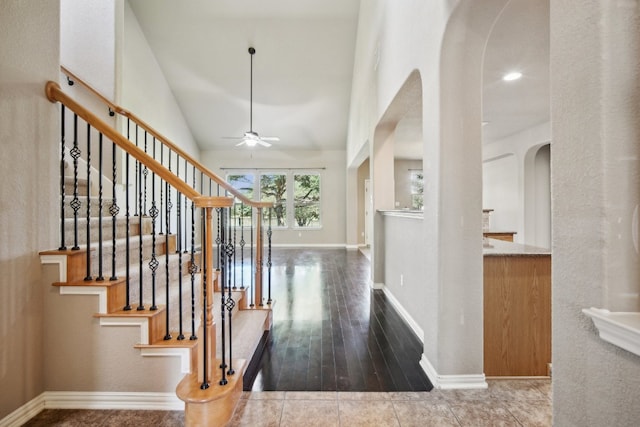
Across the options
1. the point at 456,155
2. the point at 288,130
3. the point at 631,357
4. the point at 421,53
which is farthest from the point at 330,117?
the point at 631,357

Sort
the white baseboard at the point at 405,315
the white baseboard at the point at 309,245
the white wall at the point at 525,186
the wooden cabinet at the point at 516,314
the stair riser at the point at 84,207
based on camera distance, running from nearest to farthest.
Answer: the wooden cabinet at the point at 516,314 < the stair riser at the point at 84,207 < the white baseboard at the point at 405,315 < the white wall at the point at 525,186 < the white baseboard at the point at 309,245

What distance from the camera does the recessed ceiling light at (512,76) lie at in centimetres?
337

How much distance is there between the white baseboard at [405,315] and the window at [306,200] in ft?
17.6

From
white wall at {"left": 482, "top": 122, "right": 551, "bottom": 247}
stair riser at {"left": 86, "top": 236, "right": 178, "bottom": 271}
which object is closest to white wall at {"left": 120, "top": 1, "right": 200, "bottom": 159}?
stair riser at {"left": 86, "top": 236, "right": 178, "bottom": 271}

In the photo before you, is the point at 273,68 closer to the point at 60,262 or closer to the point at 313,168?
the point at 313,168

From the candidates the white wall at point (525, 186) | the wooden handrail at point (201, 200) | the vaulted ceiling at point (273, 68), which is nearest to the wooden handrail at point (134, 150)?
the wooden handrail at point (201, 200)

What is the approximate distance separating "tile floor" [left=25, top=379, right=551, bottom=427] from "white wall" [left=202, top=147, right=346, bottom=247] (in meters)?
7.26

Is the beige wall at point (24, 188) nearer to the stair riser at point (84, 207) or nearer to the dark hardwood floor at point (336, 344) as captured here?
the stair riser at point (84, 207)

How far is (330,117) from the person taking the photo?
25.7ft

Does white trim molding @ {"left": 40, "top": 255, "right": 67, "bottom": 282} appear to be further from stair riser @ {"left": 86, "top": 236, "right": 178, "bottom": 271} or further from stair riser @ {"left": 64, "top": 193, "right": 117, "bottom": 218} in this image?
stair riser @ {"left": 64, "top": 193, "right": 117, "bottom": 218}

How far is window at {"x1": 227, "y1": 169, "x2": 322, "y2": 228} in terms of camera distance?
30.2ft

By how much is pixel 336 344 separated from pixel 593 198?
2.13 meters

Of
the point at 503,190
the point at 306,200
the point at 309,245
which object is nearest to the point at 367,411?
the point at 503,190

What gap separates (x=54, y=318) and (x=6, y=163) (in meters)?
0.90
